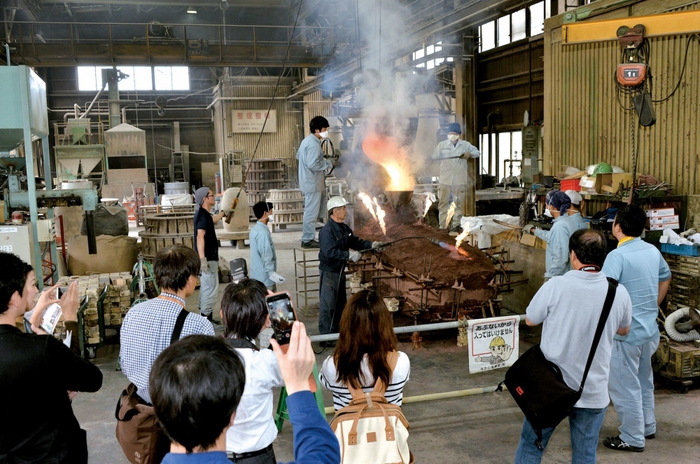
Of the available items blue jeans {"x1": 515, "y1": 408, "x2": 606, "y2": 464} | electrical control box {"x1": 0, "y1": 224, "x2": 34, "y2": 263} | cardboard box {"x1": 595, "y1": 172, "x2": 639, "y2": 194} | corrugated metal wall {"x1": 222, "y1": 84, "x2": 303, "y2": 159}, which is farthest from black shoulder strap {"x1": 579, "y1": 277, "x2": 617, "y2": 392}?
corrugated metal wall {"x1": 222, "y1": 84, "x2": 303, "y2": 159}

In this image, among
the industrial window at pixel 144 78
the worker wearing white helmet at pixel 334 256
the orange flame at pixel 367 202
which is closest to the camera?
the worker wearing white helmet at pixel 334 256

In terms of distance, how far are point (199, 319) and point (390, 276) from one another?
4975 millimetres

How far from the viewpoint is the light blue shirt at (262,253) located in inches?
298

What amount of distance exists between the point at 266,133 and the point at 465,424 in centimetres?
2231

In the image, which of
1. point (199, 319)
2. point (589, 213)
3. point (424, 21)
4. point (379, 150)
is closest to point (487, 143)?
point (424, 21)

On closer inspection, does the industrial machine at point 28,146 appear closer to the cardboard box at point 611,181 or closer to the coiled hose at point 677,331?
the cardboard box at point 611,181

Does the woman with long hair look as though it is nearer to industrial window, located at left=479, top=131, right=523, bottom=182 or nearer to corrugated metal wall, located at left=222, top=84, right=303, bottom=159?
industrial window, located at left=479, top=131, right=523, bottom=182

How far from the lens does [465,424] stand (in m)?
5.57

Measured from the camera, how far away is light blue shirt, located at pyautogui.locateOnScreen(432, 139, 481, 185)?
472 inches

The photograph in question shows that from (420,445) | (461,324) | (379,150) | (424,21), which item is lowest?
(420,445)

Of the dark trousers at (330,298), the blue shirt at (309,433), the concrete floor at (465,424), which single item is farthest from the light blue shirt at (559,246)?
the blue shirt at (309,433)

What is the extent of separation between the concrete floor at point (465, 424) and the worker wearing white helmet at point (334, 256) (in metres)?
1.18

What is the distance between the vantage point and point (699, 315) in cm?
544

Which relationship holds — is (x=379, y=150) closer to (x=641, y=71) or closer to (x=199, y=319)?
(x=641, y=71)
